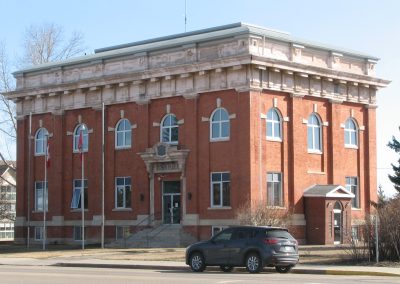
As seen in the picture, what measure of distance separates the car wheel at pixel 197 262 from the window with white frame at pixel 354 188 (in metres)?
25.3

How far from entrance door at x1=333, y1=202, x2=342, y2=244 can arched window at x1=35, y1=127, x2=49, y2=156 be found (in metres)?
22.3

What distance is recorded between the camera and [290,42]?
48625 mm

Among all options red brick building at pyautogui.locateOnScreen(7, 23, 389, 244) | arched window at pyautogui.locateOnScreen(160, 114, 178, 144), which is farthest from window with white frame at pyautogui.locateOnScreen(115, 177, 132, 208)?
arched window at pyautogui.locateOnScreen(160, 114, 178, 144)

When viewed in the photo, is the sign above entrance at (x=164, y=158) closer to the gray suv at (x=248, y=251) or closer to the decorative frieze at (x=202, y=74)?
the decorative frieze at (x=202, y=74)

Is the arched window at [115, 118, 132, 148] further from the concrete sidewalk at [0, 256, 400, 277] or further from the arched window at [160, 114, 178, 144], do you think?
the concrete sidewalk at [0, 256, 400, 277]

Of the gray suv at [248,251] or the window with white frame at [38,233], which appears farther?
the window with white frame at [38,233]

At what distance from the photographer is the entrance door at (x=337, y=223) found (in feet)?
158

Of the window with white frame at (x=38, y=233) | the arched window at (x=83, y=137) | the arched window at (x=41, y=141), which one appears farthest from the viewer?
the arched window at (x=41, y=141)

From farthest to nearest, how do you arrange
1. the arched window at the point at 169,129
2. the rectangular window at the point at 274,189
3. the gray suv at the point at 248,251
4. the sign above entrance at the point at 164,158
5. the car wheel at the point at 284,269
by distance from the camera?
1. the arched window at the point at 169,129
2. the sign above entrance at the point at 164,158
3. the rectangular window at the point at 274,189
4. the car wheel at the point at 284,269
5. the gray suv at the point at 248,251

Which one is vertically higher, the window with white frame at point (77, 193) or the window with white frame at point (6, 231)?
the window with white frame at point (77, 193)

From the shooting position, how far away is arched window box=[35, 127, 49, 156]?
2295 inches

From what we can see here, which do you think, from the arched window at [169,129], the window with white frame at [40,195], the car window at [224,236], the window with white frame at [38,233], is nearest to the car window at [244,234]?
the car window at [224,236]

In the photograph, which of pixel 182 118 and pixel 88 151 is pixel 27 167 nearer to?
pixel 88 151

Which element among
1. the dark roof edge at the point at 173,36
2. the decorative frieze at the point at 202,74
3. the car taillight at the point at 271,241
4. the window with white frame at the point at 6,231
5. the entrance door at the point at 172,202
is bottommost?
the window with white frame at the point at 6,231
